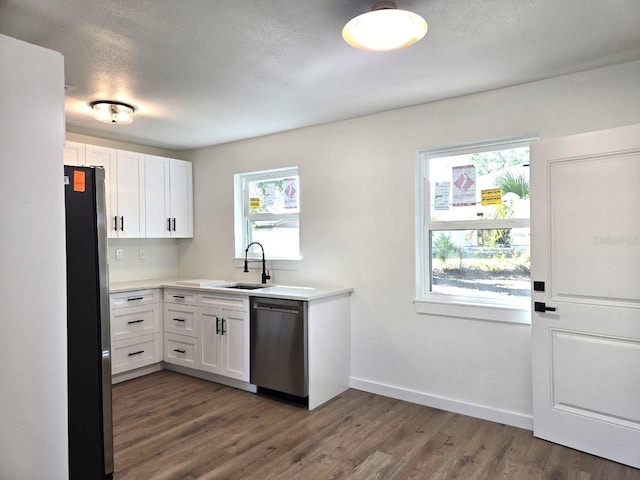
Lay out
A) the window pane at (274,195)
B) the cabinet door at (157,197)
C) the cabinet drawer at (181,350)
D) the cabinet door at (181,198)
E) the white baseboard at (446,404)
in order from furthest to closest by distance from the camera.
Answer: the cabinet door at (181,198)
the cabinet door at (157,197)
the window pane at (274,195)
the cabinet drawer at (181,350)
the white baseboard at (446,404)

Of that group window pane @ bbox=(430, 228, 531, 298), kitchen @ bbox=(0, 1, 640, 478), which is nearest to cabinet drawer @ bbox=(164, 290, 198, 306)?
kitchen @ bbox=(0, 1, 640, 478)

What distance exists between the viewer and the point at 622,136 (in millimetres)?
2428

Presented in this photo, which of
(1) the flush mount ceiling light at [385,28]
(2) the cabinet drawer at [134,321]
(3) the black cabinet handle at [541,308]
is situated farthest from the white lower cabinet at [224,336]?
(1) the flush mount ceiling light at [385,28]

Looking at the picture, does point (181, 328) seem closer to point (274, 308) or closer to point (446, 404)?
point (274, 308)

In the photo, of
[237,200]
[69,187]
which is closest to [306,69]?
[69,187]

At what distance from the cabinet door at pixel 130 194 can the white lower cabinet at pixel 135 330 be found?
2.27 feet

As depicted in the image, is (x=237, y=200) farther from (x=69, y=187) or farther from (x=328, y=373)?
(x=69, y=187)

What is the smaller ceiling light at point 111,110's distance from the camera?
10.7 ft

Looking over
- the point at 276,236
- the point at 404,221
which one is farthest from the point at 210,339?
the point at 404,221

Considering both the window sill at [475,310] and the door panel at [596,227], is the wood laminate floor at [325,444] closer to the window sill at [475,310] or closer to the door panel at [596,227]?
the window sill at [475,310]

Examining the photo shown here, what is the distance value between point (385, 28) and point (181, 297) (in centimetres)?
320

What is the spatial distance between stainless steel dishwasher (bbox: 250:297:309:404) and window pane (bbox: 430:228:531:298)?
117cm

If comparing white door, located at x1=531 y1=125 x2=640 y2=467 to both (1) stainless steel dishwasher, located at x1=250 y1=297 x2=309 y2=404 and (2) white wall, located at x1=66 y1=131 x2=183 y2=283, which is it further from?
(2) white wall, located at x1=66 y1=131 x2=183 y2=283

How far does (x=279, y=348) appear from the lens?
346 centimetres
